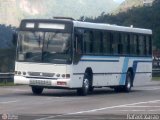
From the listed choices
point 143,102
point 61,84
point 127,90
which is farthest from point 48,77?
point 127,90

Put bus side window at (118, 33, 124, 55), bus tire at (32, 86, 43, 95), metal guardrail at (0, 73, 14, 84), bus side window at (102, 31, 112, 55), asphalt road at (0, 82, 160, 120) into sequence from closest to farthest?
1. asphalt road at (0, 82, 160, 120)
2. bus tire at (32, 86, 43, 95)
3. bus side window at (102, 31, 112, 55)
4. bus side window at (118, 33, 124, 55)
5. metal guardrail at (0, 73, 14, 84)

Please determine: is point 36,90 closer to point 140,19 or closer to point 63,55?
point 63,55

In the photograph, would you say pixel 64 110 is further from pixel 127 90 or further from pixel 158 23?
pixel 158 23

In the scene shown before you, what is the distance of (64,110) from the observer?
21156mm

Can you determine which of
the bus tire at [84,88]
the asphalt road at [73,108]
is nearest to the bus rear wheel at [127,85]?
the bus tire at [84,88]

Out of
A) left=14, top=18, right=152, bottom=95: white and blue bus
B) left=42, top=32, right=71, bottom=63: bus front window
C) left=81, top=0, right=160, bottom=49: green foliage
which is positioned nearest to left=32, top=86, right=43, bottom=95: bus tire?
left=14, top=18, right=152, bottom=95: white and blue bus

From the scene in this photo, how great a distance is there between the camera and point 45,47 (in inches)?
1104

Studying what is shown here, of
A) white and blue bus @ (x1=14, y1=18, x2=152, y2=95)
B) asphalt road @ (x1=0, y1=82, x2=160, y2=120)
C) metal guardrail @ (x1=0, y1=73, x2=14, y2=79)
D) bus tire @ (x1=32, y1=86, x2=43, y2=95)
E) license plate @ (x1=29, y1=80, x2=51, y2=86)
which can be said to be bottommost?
asphalt road @ (x1=0, y1=82, x2=160, y2=120)

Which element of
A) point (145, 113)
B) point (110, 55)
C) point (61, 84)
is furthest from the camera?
point (110, 55)

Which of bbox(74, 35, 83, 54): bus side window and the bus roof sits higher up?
the bus roof

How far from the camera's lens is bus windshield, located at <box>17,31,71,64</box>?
27891mm

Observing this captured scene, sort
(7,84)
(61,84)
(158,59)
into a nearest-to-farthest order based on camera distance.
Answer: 1. (61,84)
2. (7,84)
3. (158,59)

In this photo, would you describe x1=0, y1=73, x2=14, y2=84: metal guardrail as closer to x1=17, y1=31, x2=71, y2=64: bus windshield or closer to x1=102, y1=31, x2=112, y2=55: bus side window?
x1=102, y1=31, x2=112, y2=55: bus side window

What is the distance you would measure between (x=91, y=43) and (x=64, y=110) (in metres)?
8.65
